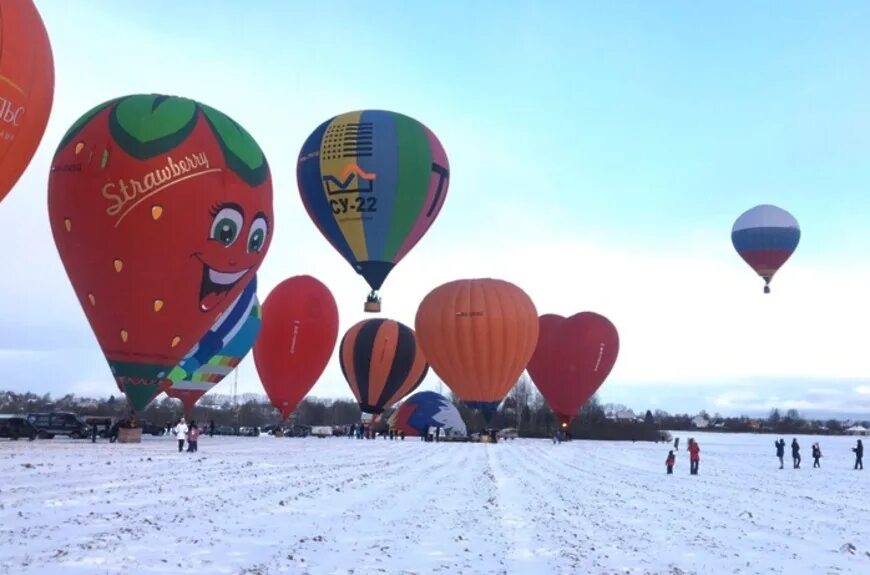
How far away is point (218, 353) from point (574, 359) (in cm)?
2167

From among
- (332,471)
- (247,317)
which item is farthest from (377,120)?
→ (332,471)

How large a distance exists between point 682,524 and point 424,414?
39.2 m

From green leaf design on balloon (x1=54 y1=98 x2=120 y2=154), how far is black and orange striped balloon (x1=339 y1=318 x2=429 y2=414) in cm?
2734

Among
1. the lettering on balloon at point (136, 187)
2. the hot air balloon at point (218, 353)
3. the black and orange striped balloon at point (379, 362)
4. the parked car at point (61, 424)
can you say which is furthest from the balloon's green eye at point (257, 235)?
the black and orange striped balloon at point (379, 362)

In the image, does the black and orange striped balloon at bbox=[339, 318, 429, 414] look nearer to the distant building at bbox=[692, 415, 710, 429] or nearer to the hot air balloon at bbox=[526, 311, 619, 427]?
the hot air balloon at bbox=[526, 311, 619, 427]

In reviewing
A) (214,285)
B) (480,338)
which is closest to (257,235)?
(214,285)

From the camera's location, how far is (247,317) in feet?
115

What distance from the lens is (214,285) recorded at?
910 inches

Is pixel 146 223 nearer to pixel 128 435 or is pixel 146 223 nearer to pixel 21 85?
pixel 21 85

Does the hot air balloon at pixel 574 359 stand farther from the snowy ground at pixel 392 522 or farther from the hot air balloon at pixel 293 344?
the snowy ground at pixel 392 522

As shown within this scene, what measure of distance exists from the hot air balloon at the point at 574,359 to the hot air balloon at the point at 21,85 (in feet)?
110

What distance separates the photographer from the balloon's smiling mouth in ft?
74.6

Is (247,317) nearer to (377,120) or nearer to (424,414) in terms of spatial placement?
(377,120)

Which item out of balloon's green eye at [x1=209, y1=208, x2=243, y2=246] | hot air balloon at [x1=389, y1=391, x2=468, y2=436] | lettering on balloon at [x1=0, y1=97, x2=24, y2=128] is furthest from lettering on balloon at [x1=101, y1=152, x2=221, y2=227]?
hot air balloon at [x1=389, y1=391, x2=468, y2=436]
